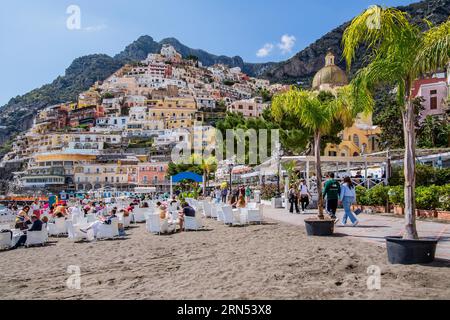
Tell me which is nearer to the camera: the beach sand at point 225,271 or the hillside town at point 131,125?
the beach sand at point 225,271

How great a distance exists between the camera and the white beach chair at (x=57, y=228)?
47.6 feet

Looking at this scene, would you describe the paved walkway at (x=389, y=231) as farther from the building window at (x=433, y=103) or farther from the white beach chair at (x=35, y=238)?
the building window at (x=433, y=103)

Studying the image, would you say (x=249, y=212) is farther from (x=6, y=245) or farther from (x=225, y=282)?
(x=225, y=282)

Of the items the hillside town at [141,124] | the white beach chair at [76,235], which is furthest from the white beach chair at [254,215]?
the hillside town at [141,124]

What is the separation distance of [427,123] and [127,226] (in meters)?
31.4

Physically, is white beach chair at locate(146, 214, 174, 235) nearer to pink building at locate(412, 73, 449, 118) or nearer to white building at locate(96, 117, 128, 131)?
pink building at locate(412, 73, 449, 118)

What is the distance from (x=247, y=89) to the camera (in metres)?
174

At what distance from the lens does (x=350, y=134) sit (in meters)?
47.9

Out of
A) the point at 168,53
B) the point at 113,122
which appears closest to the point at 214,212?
the point at 113,122

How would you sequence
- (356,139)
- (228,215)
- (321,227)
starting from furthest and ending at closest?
(356,139), (228,215), (321,227)

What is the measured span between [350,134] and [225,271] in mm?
43623

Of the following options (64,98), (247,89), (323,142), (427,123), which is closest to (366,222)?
(323,142)

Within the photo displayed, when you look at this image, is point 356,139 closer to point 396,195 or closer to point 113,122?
point 396,195

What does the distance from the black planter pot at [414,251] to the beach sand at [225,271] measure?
162 millimetres
